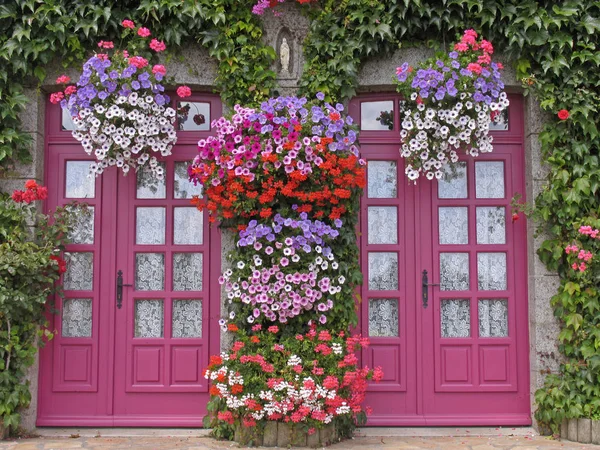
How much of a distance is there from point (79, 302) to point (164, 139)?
4.80 feet

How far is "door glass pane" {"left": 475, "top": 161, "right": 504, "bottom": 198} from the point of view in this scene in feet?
19.0

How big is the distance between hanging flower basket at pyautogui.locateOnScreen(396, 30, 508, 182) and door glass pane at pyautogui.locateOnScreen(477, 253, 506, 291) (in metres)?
0.82

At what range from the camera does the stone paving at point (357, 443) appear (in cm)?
501

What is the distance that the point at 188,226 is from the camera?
573cm

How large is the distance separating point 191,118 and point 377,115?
1.51 metres

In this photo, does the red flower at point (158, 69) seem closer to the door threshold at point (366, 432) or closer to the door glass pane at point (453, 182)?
the door glass pane at point (453, 182)

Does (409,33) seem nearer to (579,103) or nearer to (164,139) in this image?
(579,103)

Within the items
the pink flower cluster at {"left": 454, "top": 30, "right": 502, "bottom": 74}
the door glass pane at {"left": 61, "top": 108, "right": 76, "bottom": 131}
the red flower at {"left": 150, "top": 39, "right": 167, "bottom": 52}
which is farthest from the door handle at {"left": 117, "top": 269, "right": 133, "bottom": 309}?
the pink flower cluster at {"left": 454, "top": 30, "right": 502, "bottom": 74}

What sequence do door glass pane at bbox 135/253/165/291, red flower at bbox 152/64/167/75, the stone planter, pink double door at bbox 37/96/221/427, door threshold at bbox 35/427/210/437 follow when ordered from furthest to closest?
door glass pane at bbox 135/253/165/291 → pink double door at bbox 37/96/221/427 → door threshold at bbox 35/427/210/437 → red flower at bbox 152/64/167/75 → the stone planter

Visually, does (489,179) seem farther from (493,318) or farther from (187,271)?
(187,271)

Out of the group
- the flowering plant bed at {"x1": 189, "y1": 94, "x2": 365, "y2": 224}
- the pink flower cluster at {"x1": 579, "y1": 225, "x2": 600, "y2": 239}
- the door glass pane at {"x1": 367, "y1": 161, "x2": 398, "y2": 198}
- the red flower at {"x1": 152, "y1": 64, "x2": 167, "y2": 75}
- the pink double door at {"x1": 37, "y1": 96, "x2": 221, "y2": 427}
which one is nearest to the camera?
the flowering plant bed at {"x1": 189, "y1": 94, "x2": 365, "y2": 224}

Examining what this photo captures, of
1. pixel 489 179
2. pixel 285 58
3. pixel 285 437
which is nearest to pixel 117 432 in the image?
pixel 285 437

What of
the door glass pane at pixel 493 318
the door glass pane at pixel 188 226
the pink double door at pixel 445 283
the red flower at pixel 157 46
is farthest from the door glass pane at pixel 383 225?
the red flower at pixel 157 46

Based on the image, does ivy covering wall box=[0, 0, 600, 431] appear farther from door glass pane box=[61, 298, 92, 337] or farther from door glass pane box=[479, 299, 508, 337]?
door glass pane box=[61, 298, 92, 337]
